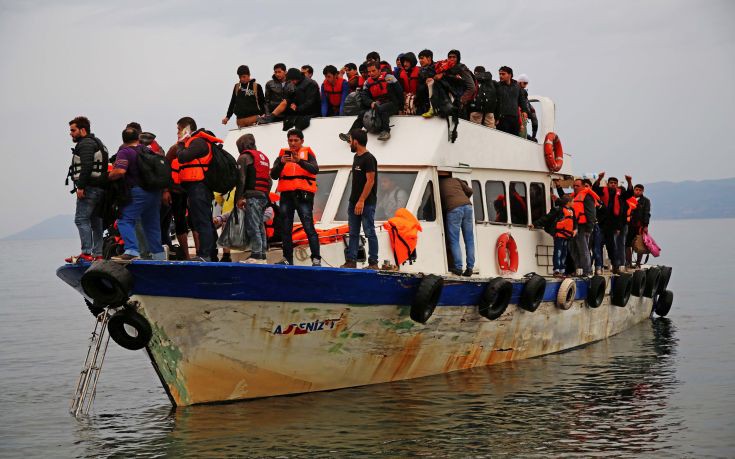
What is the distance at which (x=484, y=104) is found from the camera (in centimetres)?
1549

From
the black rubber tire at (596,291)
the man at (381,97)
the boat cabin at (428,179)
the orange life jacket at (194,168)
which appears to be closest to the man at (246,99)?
the boat cabin at (428,179)

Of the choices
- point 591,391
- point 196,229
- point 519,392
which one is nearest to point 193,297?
point 196,229

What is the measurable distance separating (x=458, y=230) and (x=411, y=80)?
2.21m

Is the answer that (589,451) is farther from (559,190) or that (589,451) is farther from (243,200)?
(559,190)

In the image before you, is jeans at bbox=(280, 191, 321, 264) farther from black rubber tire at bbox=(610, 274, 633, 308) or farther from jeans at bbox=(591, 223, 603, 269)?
black rubber tire at bbox=(610, 274, 633, 308)

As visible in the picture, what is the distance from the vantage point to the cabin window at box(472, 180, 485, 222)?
1444 cm

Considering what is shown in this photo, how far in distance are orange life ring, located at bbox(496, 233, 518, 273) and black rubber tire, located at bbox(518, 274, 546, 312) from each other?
0.46 metres

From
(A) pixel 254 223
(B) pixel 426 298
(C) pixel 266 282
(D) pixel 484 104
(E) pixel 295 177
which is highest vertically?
(D) pixel 484 104

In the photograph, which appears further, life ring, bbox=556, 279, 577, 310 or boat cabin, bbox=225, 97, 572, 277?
life ring, bbox=556, 279, 577, 310

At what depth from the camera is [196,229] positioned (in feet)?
36.8

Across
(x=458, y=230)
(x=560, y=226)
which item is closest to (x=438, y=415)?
(x=458, y=230)

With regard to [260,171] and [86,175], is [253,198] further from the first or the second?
[86,175]

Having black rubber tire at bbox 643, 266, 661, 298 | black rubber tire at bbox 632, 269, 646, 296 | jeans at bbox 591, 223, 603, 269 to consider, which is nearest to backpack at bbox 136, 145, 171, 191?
jeans at bbox 591, 223, 603, 269

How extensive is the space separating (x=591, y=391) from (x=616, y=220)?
5.19 meters
